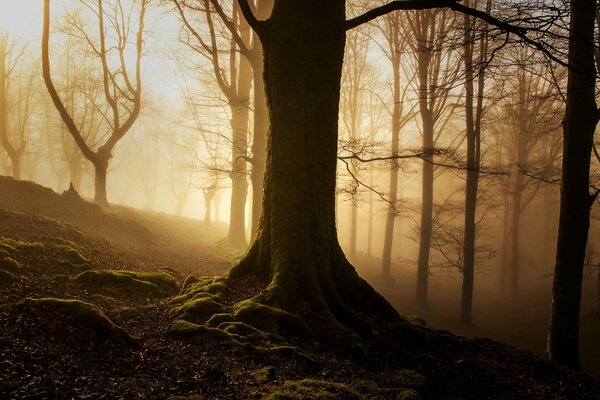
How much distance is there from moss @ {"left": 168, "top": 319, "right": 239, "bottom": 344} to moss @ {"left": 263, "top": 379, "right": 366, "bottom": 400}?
3.87ft

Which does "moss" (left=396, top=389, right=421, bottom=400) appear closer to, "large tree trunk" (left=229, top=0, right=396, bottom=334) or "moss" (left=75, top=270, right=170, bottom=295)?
"large tree trunk" (left=229, top=0, right=396, bottom=334)

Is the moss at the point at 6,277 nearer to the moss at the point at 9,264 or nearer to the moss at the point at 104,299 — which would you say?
the moss at the point at 9,264

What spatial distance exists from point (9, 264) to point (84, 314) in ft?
9.47

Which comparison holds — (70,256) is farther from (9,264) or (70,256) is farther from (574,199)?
(574,199)

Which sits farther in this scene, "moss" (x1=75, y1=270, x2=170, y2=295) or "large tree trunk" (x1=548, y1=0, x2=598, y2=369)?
"large tree trunk" (x1=548, y1=0, x2=598, y2=369)

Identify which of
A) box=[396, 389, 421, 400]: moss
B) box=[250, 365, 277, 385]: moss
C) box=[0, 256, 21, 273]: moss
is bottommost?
box=[396, 389, 421, 400]: moss

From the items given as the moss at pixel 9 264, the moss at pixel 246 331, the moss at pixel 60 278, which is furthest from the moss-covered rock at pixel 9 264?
the moss at pixel 246 331

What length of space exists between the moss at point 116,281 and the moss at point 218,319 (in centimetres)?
227

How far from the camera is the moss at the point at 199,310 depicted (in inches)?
213

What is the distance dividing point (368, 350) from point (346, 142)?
17.6 ft

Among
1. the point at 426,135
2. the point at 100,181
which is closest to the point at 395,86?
the point at 426,135

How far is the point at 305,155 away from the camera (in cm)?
626

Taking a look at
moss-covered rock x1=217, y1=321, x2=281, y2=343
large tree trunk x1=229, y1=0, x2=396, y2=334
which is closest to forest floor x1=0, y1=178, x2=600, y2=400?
moss-covered rock x1=217, y1=321, x2=281, y2=343

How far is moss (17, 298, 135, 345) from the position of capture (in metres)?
4.42
